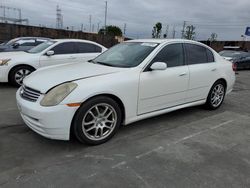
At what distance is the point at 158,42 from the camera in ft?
14.0

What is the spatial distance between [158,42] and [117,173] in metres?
2.46

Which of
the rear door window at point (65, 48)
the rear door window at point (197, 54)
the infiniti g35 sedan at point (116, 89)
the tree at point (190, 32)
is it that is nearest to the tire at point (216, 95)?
the infiniti g35 sedan at point (116, 89)

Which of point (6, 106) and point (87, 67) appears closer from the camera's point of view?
point (87, 67)

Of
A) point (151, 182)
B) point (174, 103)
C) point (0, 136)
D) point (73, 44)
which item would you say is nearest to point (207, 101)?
point (174, 103)

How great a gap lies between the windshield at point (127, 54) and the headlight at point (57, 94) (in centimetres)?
105

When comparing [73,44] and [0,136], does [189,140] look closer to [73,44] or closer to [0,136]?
[0,136]

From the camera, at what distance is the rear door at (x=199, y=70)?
15.1 ft

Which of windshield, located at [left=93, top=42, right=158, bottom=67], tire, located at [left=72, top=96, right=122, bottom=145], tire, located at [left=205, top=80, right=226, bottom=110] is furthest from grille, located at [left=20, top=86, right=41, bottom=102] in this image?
tire, located at [left=205, top=80, right=226, bottom=110]

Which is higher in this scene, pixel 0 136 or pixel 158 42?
pixel 158 42

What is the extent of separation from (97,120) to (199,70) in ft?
7.85

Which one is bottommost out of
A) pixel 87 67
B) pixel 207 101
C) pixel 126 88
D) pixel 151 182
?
pixel 151 182

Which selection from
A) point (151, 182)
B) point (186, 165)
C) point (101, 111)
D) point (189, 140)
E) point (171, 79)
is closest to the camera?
point (151, 182)

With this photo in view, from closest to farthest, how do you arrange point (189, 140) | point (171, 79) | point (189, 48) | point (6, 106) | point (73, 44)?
point (189, 140)
point (171, 79)
point (189, 48)
point (6, 106)
point (73, 44)

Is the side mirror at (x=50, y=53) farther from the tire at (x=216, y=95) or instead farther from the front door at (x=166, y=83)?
the tire at (x=216, y=95)
